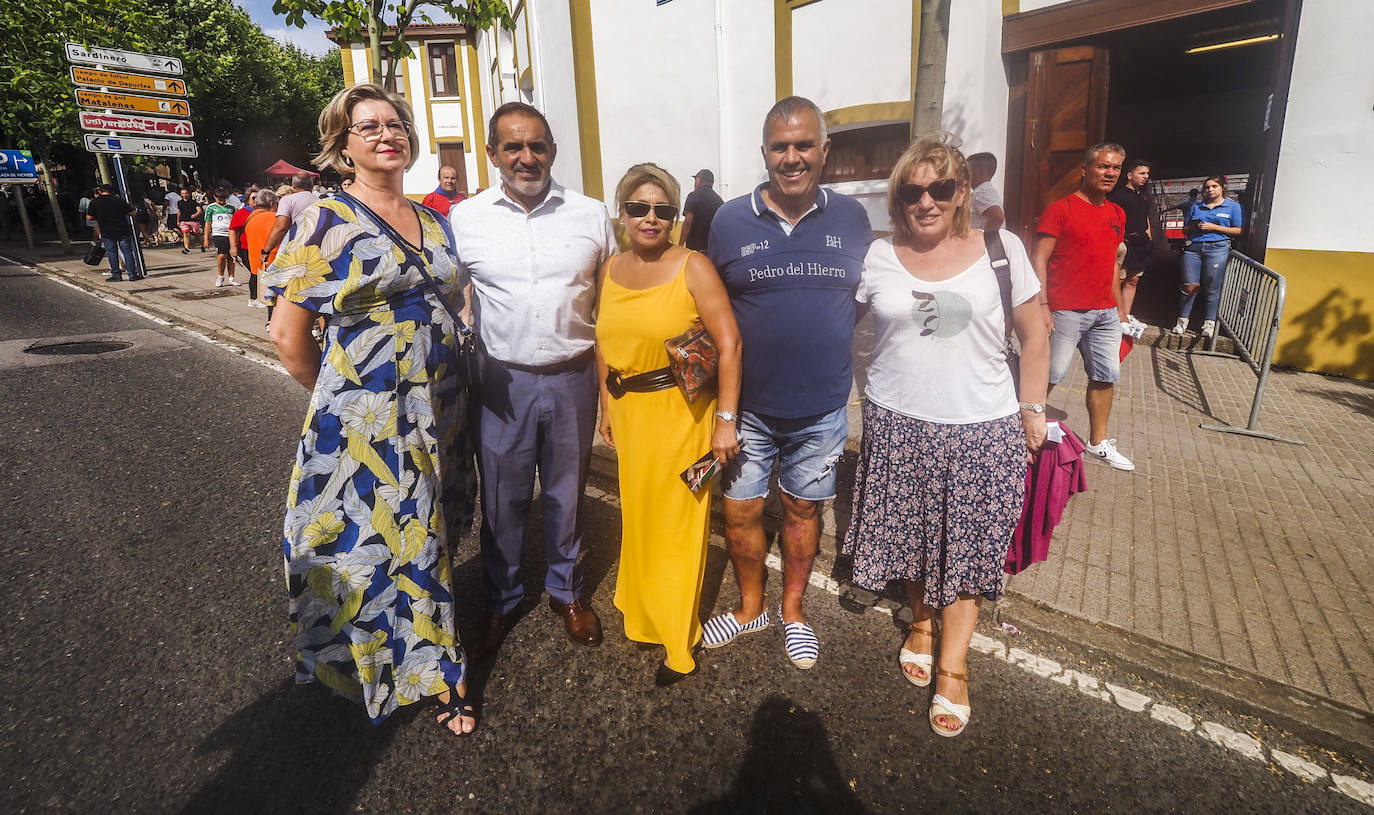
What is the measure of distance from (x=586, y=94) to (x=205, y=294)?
25.9ft

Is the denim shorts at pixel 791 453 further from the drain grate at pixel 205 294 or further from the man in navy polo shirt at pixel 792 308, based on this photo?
the drain grate at pixel 205 294

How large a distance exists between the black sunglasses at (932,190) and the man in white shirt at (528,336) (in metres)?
1.15

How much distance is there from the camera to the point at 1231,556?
11.5 ft

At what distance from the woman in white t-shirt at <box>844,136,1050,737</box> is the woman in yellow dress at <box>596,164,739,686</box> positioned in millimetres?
577

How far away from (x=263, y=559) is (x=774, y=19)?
32.1 feet

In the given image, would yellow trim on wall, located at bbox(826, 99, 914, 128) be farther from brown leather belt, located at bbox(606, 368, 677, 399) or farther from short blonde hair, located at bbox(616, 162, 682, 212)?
brown leather belt, located at bbox(606, 368, 677, 399)

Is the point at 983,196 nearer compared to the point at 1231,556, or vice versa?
the point at 1231,556

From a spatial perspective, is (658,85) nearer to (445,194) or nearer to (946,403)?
(445,194)

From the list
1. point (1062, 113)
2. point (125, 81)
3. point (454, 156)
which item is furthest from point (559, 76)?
point (454, 156)

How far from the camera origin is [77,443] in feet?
17.4

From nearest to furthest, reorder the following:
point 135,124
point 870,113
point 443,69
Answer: point 870,113 → point 135,124 → point 443,69

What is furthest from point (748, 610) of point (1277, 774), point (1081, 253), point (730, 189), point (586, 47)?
point (586, 47)

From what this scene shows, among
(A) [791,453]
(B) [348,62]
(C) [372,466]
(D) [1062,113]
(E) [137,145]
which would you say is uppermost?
(B) [348,62]

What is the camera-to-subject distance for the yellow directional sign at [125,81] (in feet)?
43.9
